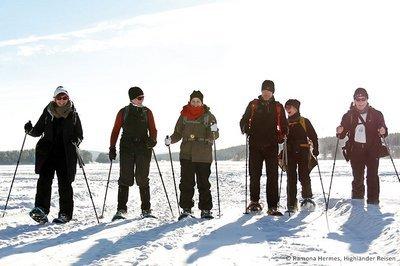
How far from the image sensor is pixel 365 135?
376 inches

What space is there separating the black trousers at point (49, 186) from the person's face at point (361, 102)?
584cm

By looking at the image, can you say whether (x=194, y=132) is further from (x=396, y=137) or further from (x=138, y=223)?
(x=396, y=137)

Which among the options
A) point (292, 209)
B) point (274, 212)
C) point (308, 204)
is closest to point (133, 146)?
point (274, 212)

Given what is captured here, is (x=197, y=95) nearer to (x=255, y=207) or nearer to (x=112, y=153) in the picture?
(x=112, y=153)

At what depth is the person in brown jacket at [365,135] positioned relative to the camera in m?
9.41

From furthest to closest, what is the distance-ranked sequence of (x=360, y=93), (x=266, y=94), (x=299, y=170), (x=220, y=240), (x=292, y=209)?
(x=299, y=170) → (x=360, y=93) → (x=292, y=209) → (x=266, y=94) → (x=220, y=240)

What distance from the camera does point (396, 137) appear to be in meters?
125

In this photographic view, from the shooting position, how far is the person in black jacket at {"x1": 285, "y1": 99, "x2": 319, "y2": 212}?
9.67 metres

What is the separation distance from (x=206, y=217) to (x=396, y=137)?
12749 cm

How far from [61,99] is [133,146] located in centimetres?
152

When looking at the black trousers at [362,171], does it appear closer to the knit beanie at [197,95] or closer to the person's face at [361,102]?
the person's face at [361,102]

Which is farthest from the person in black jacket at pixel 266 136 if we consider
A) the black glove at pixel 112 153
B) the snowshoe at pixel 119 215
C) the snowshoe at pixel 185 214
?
the black glove at pixel 112 153

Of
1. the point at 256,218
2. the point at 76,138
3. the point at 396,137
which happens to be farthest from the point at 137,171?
the point at 396,137

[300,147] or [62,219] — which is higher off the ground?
[300,147]
